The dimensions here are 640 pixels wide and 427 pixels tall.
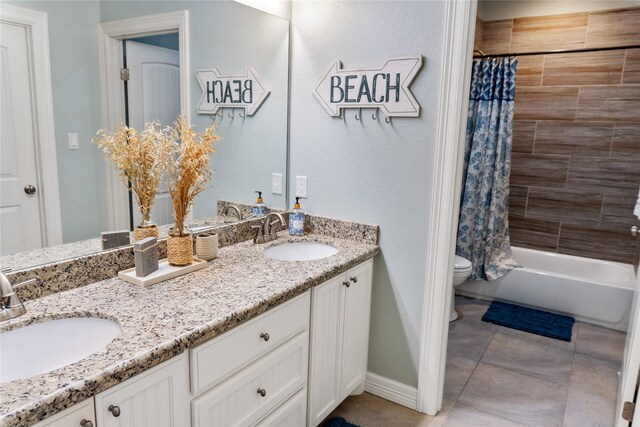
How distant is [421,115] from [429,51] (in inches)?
11.1

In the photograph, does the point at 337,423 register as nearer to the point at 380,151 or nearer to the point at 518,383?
the point at 518,383

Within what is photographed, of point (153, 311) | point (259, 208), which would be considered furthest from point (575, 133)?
point (153, 311)

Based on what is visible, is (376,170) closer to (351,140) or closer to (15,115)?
(351,140)

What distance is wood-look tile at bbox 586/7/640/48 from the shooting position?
3584 mm

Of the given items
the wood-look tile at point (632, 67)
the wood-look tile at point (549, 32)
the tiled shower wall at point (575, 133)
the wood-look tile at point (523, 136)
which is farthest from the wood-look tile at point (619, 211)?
the wood-look tile at point (549, 32)

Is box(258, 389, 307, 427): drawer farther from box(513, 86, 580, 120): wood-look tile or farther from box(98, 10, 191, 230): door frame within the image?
box(513, 86, 580, 120): wood-look tile

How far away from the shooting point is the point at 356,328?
2281 mm

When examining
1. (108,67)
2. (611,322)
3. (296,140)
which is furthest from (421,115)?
(611,322)

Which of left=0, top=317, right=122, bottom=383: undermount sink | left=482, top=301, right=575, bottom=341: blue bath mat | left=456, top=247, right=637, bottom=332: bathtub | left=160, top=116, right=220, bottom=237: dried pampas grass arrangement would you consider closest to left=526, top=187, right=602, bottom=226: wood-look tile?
left=456, top=247, right=637, bottom=332: bathtub

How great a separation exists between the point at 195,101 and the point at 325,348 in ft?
4.00

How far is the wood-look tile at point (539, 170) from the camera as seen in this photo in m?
4.00

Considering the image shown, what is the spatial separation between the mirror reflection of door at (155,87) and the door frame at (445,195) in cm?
116

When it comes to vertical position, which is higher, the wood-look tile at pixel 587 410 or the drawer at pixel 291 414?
the drawer at pixel 291 414

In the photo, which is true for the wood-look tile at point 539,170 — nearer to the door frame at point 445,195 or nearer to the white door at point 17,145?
the door frame at point 445,195
